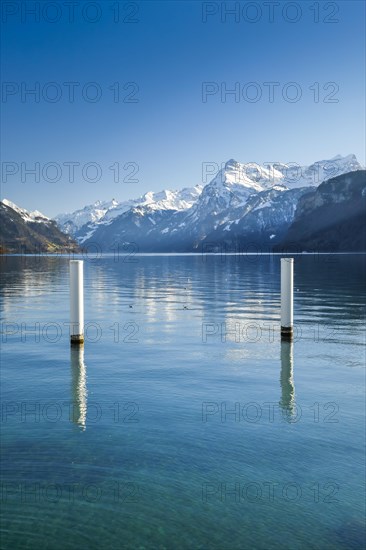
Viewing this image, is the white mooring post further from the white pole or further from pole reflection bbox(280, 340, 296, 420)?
the white pole

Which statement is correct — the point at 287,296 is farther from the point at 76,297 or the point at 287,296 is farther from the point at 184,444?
the point at 184,444

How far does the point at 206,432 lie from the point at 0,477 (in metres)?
4.96

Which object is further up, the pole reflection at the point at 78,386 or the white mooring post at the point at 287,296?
the white mooring post at the point at 287,296

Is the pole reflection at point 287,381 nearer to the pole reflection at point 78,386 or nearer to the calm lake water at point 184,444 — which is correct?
the calm lake water at point 184,444

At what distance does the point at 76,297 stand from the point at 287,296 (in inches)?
395

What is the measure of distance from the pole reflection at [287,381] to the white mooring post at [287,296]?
67cm

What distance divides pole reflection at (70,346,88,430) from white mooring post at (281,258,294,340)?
9.92m

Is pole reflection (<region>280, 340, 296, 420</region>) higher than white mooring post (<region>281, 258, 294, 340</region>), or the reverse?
white mooring post (<region>281, 258, 294, 340</region>)

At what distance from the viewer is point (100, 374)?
1962cm

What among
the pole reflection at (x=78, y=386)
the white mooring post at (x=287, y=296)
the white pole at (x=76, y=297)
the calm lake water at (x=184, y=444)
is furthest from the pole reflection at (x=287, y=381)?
the white pole at (x=76, y=297)

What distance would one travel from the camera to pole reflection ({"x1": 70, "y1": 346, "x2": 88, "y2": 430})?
47.2ft

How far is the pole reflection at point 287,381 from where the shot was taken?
15.2 metres

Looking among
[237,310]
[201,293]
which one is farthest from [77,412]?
[201,293]

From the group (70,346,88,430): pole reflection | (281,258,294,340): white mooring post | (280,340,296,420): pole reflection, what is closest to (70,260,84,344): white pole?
(70,346,88,430): pole reflection
